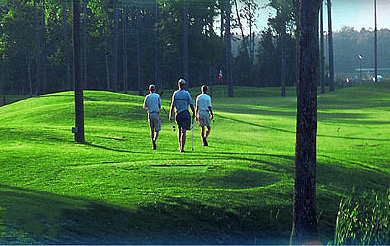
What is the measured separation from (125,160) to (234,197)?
5586 mm

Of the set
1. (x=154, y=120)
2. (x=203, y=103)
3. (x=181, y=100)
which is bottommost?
(x=154, y=120)

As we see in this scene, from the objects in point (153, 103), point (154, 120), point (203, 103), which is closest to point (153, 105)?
point (153, 103)

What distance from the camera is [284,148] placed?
83.7 ft

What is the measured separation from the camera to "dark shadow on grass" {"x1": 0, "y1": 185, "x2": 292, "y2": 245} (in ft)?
40.5

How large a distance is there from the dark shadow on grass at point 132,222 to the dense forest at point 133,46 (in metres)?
59.0

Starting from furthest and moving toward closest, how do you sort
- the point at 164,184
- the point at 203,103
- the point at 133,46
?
the point at 133,46, the point at 203,103, the point at 164,184

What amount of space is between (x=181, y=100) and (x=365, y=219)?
7665 mm

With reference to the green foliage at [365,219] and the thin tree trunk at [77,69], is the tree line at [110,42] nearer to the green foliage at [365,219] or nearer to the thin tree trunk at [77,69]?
the thin tree trunk at [77,69]

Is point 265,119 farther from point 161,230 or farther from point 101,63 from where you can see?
point 101,63

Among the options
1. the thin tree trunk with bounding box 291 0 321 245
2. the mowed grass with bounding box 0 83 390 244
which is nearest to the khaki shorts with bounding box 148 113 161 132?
the mowed grass with bounding box 0 83 390 244

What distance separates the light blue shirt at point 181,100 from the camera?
70.7ft

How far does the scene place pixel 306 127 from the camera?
1229 centimetres

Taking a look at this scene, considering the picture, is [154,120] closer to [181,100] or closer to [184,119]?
[184,119]

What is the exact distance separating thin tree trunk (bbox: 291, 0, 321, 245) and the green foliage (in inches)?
63.2
